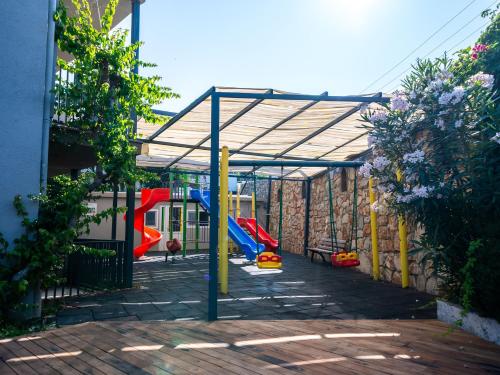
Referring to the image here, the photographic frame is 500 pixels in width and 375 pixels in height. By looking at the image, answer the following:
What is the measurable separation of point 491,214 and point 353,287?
136 inches

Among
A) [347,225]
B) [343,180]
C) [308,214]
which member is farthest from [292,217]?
[347,225]

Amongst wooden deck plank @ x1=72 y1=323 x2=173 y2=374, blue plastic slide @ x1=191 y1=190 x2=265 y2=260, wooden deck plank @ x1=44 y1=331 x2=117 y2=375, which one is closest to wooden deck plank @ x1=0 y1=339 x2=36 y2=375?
wooden deck plank @ x1=44 y1=331 x2=117 y2=375

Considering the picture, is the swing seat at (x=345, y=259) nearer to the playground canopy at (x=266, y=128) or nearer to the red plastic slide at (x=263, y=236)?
the playground canopy at (x=266, y=128)

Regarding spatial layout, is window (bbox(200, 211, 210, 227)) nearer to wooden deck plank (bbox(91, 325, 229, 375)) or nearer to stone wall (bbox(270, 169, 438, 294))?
stone wall (bbox(270, 169, 438, 294))

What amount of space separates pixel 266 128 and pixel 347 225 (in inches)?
137

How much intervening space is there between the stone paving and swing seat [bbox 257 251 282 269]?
0.34 metres

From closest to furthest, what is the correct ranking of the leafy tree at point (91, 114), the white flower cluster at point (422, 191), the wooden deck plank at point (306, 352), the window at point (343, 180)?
the wooden deck plank at point (306, 352) < the white flower cluster at point (422, 191) < the leafy tree at point (91, 114) < the window at point (343, 180)

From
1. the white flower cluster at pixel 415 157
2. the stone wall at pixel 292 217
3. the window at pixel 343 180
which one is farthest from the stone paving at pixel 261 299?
the stone wall at pixel 292 217

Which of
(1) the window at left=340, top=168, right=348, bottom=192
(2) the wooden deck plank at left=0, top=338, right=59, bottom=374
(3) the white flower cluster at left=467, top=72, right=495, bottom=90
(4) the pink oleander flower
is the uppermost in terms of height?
(4) the pink oleander flower

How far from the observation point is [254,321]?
447cm

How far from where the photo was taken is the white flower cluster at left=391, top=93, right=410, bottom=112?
4195 mm

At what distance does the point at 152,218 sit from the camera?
14.7 meters

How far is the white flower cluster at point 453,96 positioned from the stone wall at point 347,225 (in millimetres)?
1524

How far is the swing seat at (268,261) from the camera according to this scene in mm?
7177
